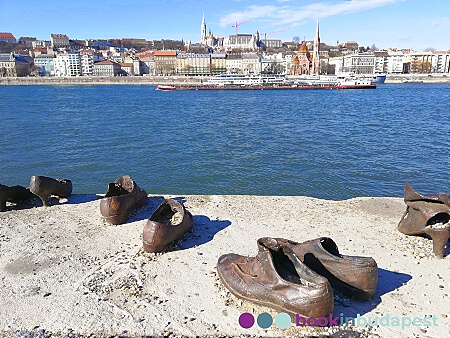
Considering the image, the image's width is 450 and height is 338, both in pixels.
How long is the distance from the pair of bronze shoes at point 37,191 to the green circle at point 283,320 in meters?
5.84

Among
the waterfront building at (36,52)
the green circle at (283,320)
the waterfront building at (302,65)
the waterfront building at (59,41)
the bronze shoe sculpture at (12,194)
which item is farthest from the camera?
the waterfront building at (59,41)

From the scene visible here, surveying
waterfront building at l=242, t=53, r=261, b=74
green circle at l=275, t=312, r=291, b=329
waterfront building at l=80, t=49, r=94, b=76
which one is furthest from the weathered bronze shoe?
waterfront building at l=80, t=49, r=94, b=76

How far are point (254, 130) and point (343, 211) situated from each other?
18.1m

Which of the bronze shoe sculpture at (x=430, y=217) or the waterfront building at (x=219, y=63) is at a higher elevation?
the waterfront building at (x=219, y=63)

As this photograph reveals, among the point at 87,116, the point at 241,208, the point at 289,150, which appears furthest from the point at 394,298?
the point at 87,116

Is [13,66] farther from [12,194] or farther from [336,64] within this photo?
[12,194]

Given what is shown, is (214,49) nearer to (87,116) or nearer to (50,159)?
(87,116)

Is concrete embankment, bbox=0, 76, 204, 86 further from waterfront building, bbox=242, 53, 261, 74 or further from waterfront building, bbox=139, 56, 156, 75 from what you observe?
waterfront building, bbox=242, 53, 261, 74

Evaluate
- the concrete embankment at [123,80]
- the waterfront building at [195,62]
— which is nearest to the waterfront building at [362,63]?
the concrete embankment at [123,80]

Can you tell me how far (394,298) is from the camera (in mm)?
4691

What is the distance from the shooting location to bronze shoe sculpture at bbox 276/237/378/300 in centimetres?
449

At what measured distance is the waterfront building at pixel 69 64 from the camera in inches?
5044

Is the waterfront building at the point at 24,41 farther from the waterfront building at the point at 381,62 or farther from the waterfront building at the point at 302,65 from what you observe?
the waterfront building at the point at 381,62

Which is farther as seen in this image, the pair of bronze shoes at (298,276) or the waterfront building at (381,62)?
the waterfront building at (381,62)
